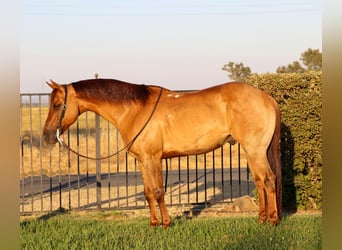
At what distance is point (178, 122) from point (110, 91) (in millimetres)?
1079

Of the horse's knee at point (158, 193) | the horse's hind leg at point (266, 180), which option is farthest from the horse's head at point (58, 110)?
the horse's hind leg at point (266, 180)

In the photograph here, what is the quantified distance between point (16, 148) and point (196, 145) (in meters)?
5.09

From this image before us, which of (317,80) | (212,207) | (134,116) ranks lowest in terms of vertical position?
(212,207)

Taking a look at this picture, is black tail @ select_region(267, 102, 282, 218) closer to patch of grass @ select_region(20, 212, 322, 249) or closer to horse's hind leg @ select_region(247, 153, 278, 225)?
horse's hind leg @ select_region(247, 153, 278, 225)

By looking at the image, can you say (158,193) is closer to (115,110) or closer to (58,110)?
(115,110)

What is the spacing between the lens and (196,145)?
665 centimetres

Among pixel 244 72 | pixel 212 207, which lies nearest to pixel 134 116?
pixel 212 207

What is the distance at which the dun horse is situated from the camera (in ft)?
21.4

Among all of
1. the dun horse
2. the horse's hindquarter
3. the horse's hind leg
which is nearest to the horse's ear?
the dun horse

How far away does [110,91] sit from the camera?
670cm

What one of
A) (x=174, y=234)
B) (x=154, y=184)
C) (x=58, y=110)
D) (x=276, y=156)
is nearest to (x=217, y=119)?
(x=276, y=156)

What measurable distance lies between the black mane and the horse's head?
203 millimetres

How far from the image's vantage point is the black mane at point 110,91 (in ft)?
21.9
